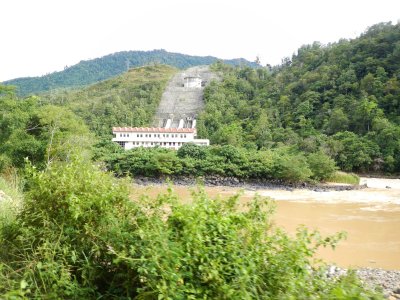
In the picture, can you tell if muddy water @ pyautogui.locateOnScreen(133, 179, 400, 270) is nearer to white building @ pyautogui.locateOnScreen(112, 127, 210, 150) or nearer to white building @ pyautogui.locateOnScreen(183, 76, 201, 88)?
white building @ pyautogui.locateOnScreen(112, 127, 210, 150)

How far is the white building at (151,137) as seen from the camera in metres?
39.8

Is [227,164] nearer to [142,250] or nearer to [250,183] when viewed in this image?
[250,183]

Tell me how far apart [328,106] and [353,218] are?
30590mm

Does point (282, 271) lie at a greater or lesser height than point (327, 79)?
lesser

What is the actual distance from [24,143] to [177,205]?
13.8m

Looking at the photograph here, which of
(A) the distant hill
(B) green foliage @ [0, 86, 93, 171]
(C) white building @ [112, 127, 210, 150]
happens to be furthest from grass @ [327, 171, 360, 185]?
(A) the distant hill

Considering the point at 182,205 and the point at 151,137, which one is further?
the point at 151,137

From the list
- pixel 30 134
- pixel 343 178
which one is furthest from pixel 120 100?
pixel 30 134

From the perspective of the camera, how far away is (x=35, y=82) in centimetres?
11412

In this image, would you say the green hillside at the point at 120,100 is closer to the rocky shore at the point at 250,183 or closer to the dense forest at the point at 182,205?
the dense forest at the point at 182,205

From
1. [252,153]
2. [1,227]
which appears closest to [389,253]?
[1,227]

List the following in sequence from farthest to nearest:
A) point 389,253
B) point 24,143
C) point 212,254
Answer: point 24,143, point 389,253, point 212,254

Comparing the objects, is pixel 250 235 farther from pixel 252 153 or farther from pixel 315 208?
pixel 252 153

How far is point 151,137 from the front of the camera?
40125 mm
